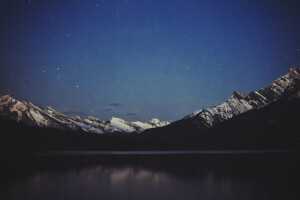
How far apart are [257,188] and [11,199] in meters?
22.5

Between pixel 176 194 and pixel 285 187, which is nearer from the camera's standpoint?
pixel 176 194

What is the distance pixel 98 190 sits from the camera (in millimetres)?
31078

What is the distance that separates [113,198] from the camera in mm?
26656

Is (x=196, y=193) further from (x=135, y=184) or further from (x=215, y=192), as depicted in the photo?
(x=135, y=184)

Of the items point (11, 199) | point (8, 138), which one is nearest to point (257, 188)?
point (11, 199)

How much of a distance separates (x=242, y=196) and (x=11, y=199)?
1845 centimetres

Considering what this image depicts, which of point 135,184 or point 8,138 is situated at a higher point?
point 8,138

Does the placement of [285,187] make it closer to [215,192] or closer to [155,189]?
[215,192]

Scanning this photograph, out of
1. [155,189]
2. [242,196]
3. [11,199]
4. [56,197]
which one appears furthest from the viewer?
[155,189]

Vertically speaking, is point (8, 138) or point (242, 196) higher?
point (8, 138)

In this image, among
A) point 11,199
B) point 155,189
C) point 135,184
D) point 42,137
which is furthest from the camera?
point 42,137

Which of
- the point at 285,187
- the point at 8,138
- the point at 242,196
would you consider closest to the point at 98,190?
the point at 242,196

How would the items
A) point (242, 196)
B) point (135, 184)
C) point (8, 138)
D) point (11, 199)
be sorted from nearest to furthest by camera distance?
point (11, 199) → point (242, 196) → point (135, 184) → point (8, 138)

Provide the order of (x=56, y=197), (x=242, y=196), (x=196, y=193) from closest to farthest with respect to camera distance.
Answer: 1. (x=56, y=197)
2. (x=242, y=196)
3. (x=196, y=193)
